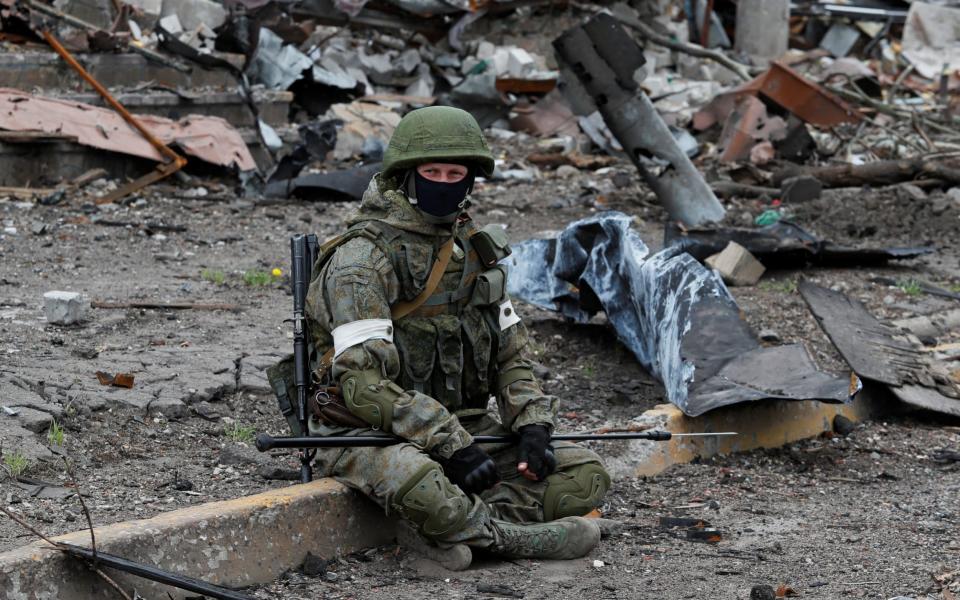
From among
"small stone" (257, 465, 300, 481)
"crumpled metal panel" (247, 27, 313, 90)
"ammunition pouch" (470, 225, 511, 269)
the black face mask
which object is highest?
the black face mask

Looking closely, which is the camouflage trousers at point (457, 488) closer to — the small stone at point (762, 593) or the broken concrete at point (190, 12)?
the small stone at point (762, 593)

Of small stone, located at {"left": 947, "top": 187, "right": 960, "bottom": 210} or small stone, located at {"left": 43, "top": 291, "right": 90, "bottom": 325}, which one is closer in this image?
small stone, located at {"left": 43, "top": 291, "right": 90, "bottom": 325}

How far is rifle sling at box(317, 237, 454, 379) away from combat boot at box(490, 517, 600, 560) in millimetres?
724

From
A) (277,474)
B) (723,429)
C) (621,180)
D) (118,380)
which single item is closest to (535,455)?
(277,474)

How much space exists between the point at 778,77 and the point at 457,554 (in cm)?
1022

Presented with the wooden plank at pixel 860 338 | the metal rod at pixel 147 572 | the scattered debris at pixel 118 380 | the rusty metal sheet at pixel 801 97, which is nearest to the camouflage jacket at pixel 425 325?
the metal rod at pixel 147 572

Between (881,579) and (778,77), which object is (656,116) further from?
(881,579)

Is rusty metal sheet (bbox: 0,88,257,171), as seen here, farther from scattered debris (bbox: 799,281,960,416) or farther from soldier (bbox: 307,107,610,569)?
soldier (bbox: 307,107,610,569)

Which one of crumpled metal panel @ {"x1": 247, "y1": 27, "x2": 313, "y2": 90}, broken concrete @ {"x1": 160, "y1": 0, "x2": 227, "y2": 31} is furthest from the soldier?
broken concrete @ {"x1": 160, "y1": 0, "x2": 227, "y2": 31}

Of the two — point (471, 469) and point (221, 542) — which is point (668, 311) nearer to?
point (471, 469)

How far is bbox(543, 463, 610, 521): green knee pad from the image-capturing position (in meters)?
4.18

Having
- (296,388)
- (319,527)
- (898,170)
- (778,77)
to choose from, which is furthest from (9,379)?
(778,77)

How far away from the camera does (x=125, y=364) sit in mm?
5484

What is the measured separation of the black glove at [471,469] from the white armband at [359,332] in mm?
424
